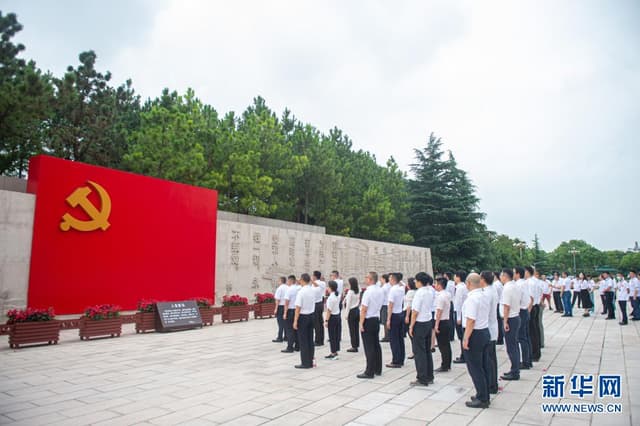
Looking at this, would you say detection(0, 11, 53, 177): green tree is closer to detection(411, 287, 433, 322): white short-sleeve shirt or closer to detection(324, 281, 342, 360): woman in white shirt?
detection(324, 281, 342, 360): woman in white shirt

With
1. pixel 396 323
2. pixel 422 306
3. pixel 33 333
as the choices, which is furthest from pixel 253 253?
pixel 422 306

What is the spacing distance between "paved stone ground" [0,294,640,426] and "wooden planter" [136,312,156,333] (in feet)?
5.04

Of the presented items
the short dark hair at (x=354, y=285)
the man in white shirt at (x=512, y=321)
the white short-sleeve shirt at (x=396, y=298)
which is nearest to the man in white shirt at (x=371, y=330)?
the white short-sleeve shirt at (x=396, y=298)

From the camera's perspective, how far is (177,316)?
11.4m

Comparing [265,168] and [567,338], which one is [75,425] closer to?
[567,338]

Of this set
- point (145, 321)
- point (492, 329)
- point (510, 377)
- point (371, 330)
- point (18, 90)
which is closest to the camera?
point (492, 329)

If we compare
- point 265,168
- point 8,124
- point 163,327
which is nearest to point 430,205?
point 265,168

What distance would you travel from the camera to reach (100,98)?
738 inches

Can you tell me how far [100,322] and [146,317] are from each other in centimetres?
130

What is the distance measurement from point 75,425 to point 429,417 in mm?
3894

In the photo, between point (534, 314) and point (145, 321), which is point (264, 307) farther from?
point (534, 314)

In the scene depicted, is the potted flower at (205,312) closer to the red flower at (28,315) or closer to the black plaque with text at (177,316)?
the black plaque with text at (177,316)

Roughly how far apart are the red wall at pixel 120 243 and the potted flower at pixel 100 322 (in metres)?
2.45

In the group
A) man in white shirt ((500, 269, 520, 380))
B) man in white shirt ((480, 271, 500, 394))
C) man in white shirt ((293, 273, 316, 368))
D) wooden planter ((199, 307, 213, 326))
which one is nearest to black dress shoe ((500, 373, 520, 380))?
man in white shirt ((500, 269, 520, 380))
